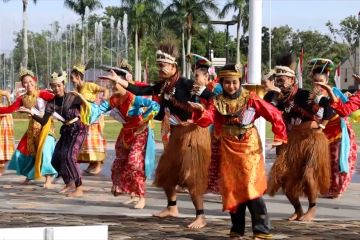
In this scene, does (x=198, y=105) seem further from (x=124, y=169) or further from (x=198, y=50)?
(x=198, y=50)

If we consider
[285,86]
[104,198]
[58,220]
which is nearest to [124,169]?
[104,198]

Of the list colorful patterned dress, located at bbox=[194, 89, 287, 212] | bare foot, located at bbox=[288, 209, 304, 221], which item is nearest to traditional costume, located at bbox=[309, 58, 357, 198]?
bare foot, located at bbox=[288, 209, 304, 221]

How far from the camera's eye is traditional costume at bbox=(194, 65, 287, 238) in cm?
649

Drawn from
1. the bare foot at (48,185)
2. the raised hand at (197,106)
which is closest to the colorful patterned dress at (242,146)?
the raised hand at (197,106)

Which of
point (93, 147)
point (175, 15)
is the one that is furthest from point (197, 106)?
point (175, 15)

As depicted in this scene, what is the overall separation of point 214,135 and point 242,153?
121cm

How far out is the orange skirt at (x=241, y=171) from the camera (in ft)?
21.3

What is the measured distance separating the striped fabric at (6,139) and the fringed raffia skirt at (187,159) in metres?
5.16

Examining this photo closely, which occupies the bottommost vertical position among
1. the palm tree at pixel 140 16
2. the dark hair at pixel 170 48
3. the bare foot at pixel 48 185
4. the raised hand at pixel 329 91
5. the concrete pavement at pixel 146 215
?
the concrete pavement at pixel 146 215

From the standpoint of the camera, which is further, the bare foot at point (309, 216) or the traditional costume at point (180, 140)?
the bare foot at point (309, 216)

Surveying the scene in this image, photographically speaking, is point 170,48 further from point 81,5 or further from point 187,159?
point 81,5

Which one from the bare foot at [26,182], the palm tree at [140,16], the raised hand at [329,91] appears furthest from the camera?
the palm tree at [140,16]

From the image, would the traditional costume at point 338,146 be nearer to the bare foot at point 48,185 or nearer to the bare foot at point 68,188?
the bare foot at point 68,188

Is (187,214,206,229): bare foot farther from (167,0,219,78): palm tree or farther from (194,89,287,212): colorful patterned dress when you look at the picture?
(167,0,219,78): palm tree
